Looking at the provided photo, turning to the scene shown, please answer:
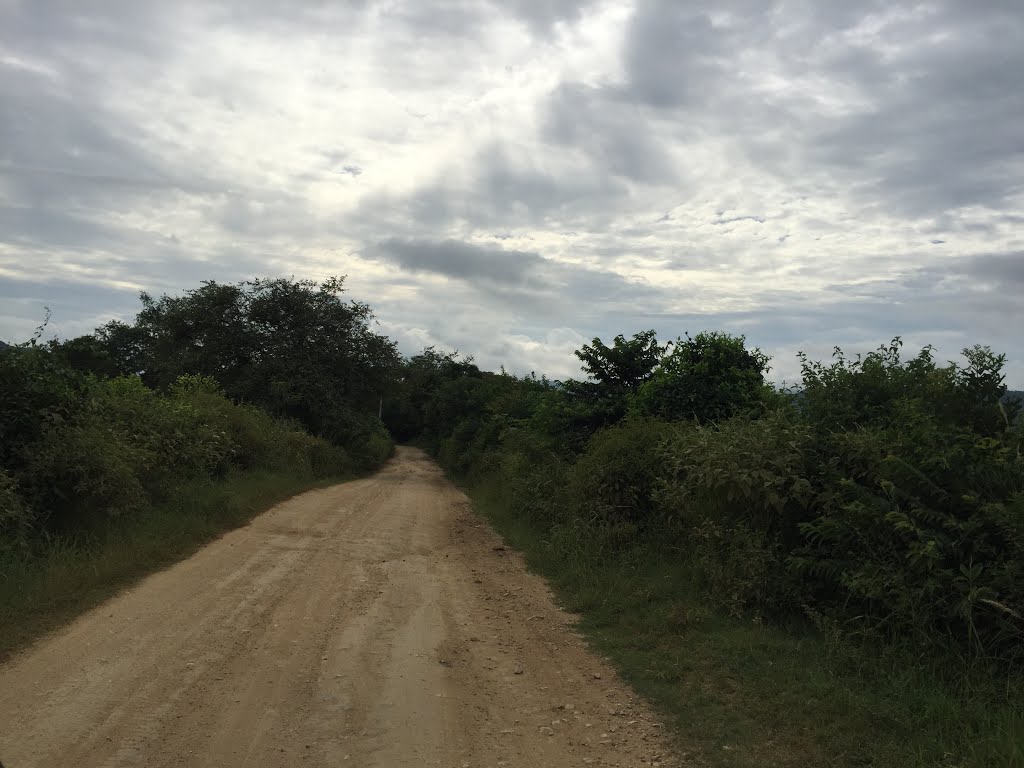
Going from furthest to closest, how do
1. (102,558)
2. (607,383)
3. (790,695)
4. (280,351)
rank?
(280,351)
(607,383)
(102,558)
(790,695)

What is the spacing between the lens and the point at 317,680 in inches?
225

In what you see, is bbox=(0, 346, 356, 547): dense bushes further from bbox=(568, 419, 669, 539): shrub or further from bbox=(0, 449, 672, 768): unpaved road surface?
bbox=(568, 419, 669, 539): shrub

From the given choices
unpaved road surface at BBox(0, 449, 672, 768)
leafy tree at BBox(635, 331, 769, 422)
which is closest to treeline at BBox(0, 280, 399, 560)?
unpaved road surface at BBox(0, 449, 672, 768)

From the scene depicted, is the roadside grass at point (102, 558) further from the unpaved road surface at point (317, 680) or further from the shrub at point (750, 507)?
the shrub at point (750, 507)

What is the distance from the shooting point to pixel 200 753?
442 cm

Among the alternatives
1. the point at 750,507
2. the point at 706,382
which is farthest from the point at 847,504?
the point at 706,382

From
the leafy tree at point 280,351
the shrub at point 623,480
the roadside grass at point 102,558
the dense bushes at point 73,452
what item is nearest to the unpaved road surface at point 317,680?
the roadside grass at point 102,558

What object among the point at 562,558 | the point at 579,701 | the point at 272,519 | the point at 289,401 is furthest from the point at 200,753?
the point at 289,401

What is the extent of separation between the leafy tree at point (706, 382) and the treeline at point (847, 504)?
6 cm

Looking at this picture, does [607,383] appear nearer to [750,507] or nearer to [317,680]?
[750,507]

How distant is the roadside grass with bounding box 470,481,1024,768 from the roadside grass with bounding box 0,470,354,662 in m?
5.18

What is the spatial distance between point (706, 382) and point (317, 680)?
32.7 ft

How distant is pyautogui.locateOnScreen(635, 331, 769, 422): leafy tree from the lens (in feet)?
44.9

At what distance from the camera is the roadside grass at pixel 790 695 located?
14.9 feet
